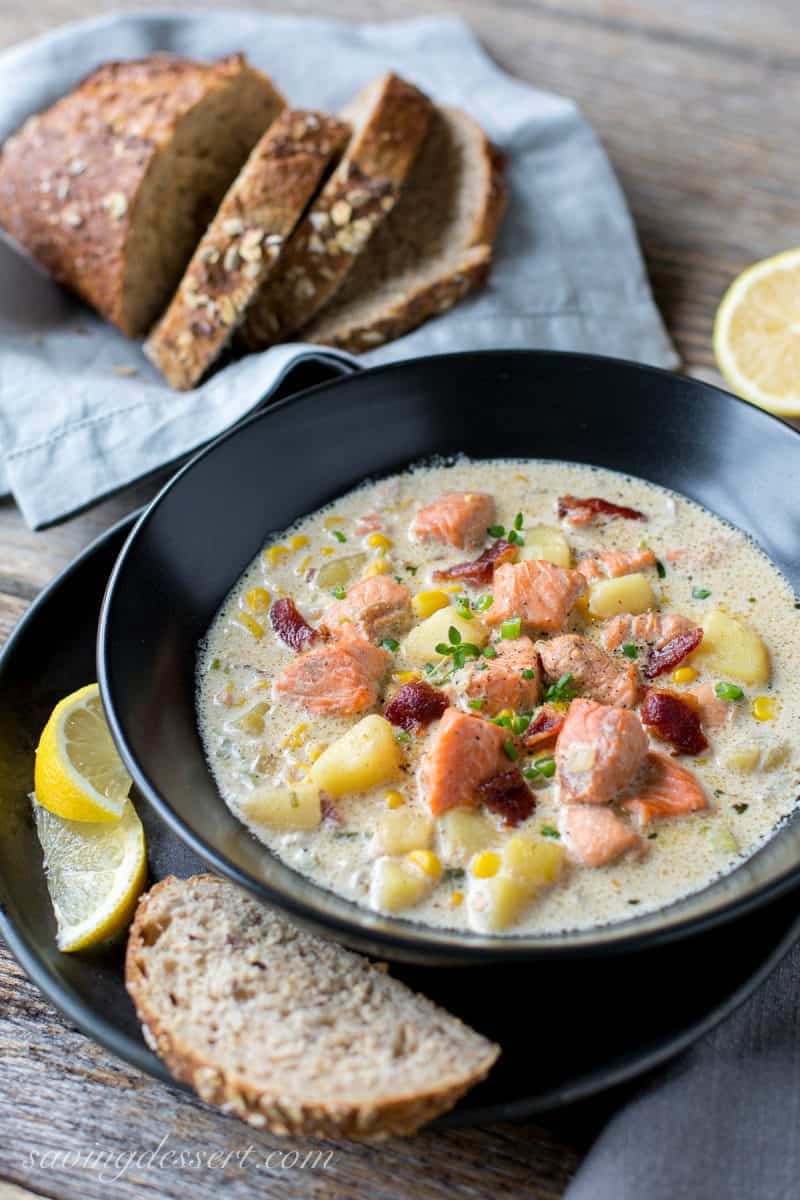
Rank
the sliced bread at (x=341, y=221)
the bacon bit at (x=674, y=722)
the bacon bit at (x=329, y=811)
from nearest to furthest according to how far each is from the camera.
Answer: the bacon bit at (x=329, y=811) → the bacon bit at (x=674, y=722) → the sliced bread at (x=341, y=221)

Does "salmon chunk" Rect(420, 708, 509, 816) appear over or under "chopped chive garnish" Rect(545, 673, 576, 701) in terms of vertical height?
over

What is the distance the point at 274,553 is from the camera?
4.03m

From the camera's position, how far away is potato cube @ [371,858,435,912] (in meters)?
3.01

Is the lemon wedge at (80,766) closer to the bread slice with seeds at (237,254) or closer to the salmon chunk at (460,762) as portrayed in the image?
the salmon chunk at (460,762)

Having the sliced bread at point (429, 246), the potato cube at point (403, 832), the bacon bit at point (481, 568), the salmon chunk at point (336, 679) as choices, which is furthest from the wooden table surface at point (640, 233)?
the bacon bit at point (481, 568)

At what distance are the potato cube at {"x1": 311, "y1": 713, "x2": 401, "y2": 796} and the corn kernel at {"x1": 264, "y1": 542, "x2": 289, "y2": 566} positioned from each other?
87cm

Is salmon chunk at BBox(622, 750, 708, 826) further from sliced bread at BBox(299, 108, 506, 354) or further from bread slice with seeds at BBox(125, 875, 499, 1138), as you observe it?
sliced bread at BBox(299, 108, 506, 354)

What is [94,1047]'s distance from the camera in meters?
3.03

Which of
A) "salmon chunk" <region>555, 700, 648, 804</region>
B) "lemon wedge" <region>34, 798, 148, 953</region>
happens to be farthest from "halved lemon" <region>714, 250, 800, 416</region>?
"lemon wedge" <region>34, 798, 148, 953</region>

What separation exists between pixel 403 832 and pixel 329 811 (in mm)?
219

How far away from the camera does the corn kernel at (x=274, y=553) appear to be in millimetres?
4020

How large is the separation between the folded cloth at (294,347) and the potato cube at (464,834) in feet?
6.49

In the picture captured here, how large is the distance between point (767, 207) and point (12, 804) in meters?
4.48

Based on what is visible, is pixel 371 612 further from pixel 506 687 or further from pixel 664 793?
pixel 664 793
